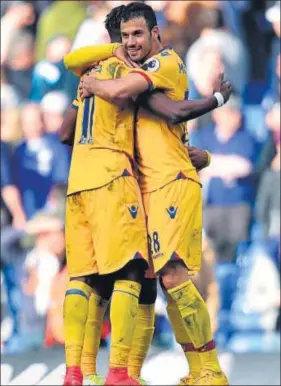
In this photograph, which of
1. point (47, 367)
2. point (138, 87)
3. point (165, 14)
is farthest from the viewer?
point (165, 14)

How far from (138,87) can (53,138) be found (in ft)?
20.3

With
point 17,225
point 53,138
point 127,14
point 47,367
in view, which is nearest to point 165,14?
point 53,138

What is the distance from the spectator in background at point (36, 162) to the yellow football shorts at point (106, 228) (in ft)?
19.2

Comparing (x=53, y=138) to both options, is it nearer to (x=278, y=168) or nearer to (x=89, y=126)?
(x=278, y=168)

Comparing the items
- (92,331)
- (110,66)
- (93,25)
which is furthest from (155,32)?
(93,25)

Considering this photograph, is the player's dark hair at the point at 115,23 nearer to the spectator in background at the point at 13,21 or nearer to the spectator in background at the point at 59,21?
the spectator in background at the point at 59,21

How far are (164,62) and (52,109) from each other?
613 cm

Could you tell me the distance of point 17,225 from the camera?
13836 millimetres

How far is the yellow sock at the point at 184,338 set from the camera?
316 inches

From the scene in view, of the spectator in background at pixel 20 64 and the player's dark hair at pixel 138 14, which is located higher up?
the spectator in background at pixel 20 64

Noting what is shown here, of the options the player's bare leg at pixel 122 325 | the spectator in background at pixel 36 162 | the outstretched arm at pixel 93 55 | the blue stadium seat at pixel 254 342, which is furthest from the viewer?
the spectator in background at pixel 36 162

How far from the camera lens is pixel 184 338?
813 cm

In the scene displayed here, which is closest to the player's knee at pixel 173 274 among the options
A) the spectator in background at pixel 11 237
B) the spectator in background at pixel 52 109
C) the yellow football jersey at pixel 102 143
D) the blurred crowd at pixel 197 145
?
the yellow football jersey at pixel 102 143

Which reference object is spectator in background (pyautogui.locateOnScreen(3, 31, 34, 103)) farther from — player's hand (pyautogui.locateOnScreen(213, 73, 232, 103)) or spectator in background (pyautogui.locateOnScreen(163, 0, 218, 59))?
player's hand (pyautogui.locateOnScreen(213, 73, 232, 103))
